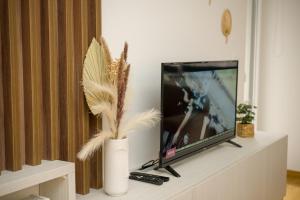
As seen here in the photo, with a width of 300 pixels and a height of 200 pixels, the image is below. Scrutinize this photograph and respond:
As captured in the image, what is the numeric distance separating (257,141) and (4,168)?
2295 millimetres

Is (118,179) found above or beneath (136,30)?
beneath

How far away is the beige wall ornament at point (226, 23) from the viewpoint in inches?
138

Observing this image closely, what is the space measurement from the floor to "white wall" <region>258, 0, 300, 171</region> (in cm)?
13

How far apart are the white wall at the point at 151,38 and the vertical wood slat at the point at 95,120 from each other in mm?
214

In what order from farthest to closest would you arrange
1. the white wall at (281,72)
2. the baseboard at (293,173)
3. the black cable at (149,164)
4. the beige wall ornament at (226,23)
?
the baseboard at (293,173) → the white wall at (281,72) → the beige wall ornament at (226,23) → the black cable at (149,164)

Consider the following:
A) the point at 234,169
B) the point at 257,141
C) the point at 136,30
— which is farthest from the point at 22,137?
the point at 257,141

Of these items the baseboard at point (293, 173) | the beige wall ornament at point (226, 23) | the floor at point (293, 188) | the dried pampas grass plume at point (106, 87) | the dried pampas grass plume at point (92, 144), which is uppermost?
the beige wall ornament at point (226, 23)

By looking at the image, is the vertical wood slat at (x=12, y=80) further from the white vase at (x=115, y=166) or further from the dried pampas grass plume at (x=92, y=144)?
the white vase at (x=115, y=166)

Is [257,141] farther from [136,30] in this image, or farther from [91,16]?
[91,16]

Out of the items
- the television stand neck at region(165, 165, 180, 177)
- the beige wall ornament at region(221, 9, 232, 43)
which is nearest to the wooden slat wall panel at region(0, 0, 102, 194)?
the television stand neck at region(165, 165, 180, 177)

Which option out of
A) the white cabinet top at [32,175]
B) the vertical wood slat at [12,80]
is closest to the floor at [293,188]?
the white cabinet top at [32,175]

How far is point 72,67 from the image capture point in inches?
71.1

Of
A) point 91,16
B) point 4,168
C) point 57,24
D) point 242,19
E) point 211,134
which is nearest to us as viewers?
point 4,168

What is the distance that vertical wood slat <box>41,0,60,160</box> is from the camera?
1682 millimetres
